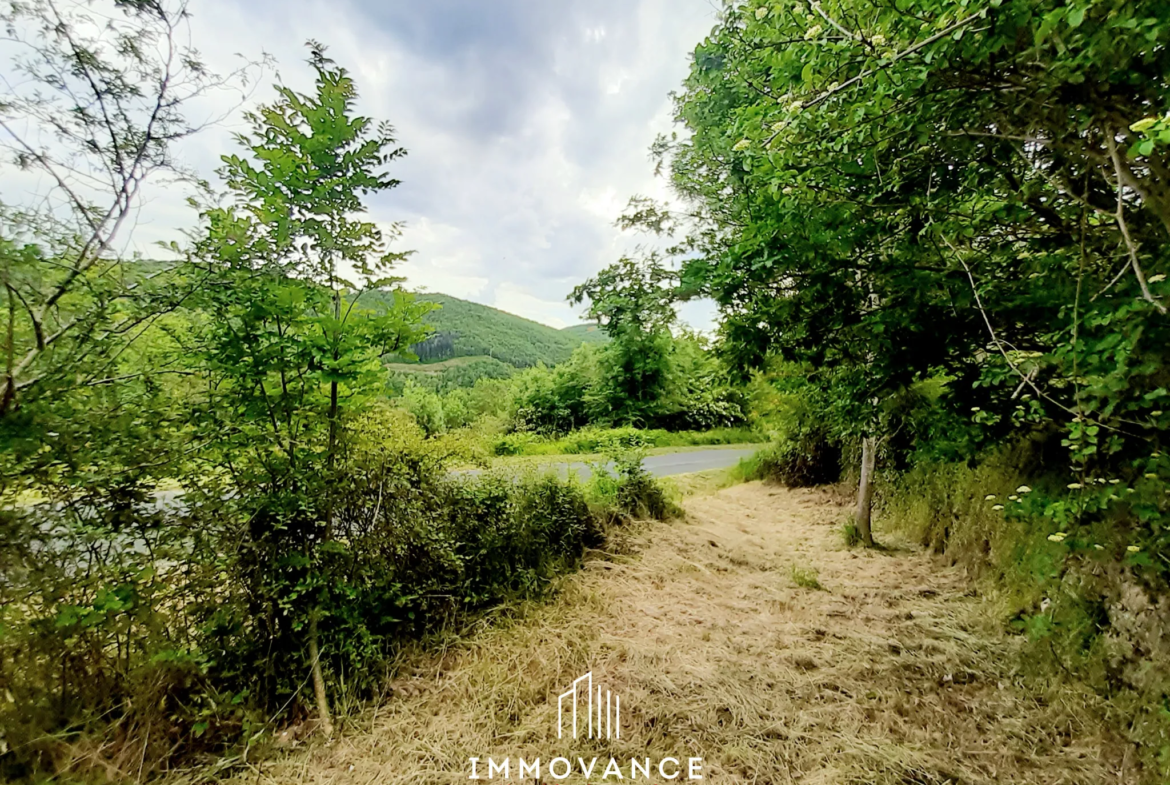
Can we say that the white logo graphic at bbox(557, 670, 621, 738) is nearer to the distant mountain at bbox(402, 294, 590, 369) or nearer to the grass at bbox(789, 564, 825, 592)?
the grass at bbox(789, 564, 825, 592)

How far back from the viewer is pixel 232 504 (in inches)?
66.7

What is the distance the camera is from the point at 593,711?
199cm

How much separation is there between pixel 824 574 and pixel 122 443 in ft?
14.6

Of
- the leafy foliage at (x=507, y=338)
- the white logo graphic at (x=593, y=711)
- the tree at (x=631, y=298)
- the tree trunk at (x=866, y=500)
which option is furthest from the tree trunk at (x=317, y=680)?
the leafy foliage at (x=507, y=338)

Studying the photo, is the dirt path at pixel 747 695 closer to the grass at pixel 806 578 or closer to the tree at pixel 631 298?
the grass at pixel 806 578

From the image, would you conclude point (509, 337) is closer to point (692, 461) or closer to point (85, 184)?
point (692, 461)

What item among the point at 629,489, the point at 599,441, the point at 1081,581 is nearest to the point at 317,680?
the point at 629,489

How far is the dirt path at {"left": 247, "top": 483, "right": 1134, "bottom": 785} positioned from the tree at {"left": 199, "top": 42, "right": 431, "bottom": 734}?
0.50m

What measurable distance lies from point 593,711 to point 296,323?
2131 mm

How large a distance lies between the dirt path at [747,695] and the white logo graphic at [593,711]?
0.04m

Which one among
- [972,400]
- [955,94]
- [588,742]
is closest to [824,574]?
[972,400]

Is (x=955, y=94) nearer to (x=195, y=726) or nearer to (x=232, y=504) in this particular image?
(x=232, y=504)

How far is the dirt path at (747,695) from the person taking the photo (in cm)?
172

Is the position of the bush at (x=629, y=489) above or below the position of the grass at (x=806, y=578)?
above
